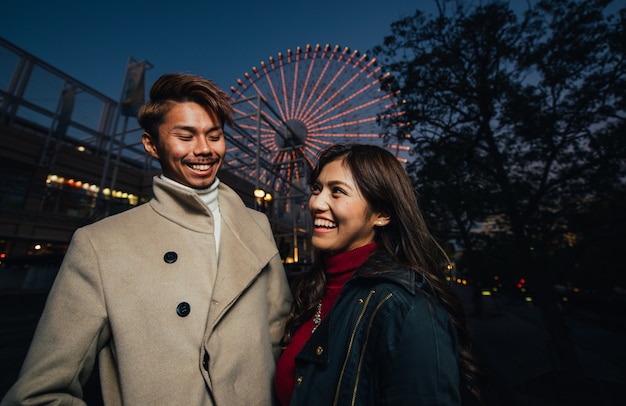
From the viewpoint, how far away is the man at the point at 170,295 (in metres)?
1.11

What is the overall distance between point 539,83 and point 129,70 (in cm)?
1509

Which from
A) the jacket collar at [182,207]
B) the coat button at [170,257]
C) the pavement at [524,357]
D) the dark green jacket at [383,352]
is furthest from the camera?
the pavement at [524,357]

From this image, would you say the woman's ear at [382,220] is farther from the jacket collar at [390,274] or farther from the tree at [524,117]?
the tree at [524,117]

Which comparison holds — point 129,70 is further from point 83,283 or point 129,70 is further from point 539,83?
point 539,83

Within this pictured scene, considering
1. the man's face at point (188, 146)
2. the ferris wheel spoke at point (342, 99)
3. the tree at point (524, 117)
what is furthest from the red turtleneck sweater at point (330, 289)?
the ferris wheel spoke at point (342, 99)

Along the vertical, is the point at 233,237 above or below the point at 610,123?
below

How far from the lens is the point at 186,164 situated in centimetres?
154

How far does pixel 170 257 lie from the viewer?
53.0 inches

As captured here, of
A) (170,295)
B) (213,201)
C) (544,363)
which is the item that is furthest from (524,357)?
(170,295)

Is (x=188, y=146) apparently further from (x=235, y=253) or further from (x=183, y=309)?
(x=183, y=309)

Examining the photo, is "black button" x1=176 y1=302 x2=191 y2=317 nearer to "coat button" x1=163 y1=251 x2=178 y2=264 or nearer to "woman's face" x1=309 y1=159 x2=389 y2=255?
"coat button" x1=163 y1=251 x2=178 y2=264

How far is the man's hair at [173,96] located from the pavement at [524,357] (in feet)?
6.01

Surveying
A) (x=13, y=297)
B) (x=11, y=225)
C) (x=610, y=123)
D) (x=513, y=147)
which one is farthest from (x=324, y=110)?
(x=13, y=297)

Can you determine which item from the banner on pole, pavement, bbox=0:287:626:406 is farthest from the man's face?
the banner on pole
